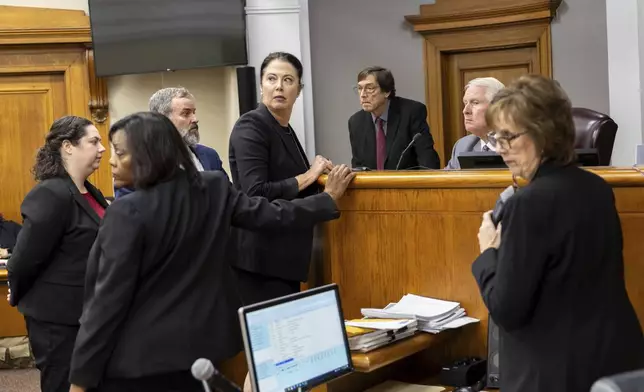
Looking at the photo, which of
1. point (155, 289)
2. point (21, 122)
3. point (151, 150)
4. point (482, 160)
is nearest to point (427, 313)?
point (482, 160)

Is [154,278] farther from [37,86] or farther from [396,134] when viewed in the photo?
[37,86]

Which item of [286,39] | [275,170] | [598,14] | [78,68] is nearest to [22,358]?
[78,68]

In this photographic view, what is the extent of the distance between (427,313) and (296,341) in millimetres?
545

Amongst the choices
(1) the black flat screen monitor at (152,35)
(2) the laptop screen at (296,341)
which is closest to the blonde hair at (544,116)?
(2) the laptop screen at (296,341)

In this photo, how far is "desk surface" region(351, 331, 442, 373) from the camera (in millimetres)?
2561

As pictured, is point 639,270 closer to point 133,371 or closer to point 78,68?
point 133,371

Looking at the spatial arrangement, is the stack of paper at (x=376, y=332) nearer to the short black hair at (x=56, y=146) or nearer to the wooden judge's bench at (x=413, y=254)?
the wooden judge's bench at (x=413, y=254)

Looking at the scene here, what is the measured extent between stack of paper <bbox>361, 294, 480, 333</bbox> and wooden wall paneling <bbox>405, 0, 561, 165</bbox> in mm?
3655

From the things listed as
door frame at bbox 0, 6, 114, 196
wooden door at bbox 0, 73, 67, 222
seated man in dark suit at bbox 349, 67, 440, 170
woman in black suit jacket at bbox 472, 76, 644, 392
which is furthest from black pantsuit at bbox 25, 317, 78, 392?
wooden door at bbox 0, 73, 67, 222

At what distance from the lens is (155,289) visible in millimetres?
2432

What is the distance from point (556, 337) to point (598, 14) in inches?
175

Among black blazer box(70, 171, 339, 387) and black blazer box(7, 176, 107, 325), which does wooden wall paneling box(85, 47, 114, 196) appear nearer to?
black blazer box(7, 176, 107, 325)

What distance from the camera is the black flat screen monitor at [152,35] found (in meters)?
5.91

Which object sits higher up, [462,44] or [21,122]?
[462,44]
